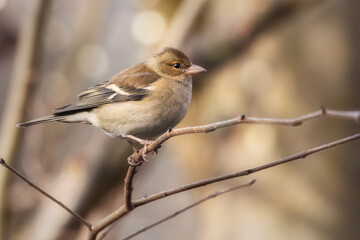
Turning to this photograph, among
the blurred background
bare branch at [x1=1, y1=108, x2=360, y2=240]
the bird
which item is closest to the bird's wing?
the bird

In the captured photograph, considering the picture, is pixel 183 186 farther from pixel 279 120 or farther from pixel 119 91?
pixel 119 91

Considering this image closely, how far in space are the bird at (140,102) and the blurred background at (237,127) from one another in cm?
172

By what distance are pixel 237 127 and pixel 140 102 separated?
3.52 metres

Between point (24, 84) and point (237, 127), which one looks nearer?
point (24, 84)

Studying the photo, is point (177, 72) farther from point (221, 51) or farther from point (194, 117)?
A: point (194, 117)

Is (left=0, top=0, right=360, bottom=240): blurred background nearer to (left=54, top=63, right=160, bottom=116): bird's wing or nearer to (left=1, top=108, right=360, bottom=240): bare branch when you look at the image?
(left=54, top=63, right=160, bottom=116): bird's wing

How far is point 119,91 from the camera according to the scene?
430 centimetres

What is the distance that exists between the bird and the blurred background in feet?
5.65

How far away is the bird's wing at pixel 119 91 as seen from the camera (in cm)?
408

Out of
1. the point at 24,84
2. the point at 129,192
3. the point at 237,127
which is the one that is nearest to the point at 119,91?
the point at 24,84

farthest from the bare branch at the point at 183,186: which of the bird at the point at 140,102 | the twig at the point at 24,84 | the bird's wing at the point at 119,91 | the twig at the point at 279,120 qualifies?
the twig at the point at 24,84

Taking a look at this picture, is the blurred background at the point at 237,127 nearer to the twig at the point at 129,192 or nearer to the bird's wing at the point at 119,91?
the bird's wing at the point at 119,91

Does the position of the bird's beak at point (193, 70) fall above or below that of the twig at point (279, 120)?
above

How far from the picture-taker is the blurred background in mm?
6320
